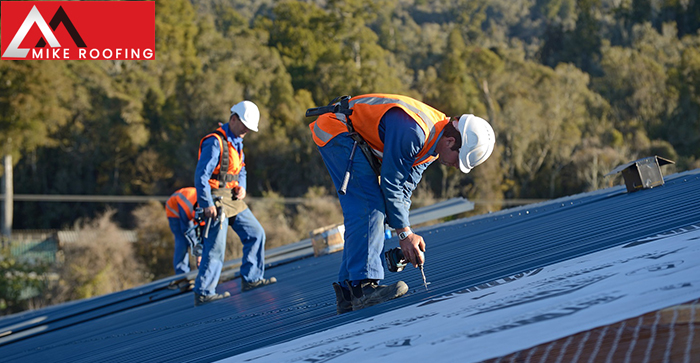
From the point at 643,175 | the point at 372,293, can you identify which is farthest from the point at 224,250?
the point at 643,175

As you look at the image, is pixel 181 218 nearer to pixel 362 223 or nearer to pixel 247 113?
pixel 247 113

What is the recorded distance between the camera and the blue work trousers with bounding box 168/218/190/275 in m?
9.95

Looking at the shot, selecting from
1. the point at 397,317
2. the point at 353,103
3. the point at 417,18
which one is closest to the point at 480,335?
the point at 397,317

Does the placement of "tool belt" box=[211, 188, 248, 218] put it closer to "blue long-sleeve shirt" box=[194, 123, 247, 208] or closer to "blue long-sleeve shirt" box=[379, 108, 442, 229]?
"blue long-sleeve shirt" box=[194, 123, 247, 208]

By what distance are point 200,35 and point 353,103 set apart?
147 ft

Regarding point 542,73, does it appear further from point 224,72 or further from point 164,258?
point 164,258

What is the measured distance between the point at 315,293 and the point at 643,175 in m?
3.19

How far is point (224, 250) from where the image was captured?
622cm

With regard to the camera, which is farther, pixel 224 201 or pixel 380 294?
pixel 224 201

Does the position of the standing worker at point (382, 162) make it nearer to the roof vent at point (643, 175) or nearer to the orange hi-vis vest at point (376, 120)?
the orange hi-vis vest at point (376, 120)

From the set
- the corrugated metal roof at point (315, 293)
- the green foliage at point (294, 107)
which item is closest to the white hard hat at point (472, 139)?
the corrugated metal roof at point (315, 293)

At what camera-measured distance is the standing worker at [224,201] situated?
598 cm

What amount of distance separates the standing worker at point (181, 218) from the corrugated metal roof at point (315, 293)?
6.39 feet

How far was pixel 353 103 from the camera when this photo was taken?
161 inches
